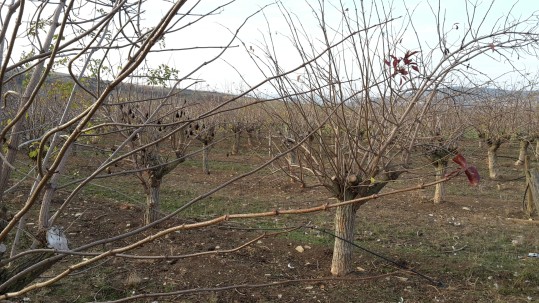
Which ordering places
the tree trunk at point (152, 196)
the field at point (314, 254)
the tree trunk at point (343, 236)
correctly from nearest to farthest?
the field at point (314, 254), the tree trunk at point (343, 236), the tree trunk at point (152, 196)

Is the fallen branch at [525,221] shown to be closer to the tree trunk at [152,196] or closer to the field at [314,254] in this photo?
the field at [314,254]

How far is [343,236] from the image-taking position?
443 cm

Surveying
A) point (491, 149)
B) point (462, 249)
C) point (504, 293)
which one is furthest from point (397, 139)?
point (491, 149)

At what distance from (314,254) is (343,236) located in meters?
0.84

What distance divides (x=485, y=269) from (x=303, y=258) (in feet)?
6.54

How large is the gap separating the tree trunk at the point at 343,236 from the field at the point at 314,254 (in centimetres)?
16

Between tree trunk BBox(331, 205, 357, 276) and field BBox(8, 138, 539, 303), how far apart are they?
162mm

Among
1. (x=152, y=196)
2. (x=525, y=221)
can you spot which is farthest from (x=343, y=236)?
(x=525, y=221)

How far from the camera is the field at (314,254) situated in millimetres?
4086

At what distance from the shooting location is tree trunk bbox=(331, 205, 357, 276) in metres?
4.36

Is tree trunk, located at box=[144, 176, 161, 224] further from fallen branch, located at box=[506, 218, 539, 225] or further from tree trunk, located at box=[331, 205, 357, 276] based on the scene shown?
fallen branch, located at box=[506, 218, 539, 225]

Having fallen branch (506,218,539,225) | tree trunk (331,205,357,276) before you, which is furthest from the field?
tree trunk (331,205,357,276)

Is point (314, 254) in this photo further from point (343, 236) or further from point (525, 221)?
point (525, 221)

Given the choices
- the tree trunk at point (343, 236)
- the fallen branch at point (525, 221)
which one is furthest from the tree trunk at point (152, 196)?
the fallen branch at point (525, 221)
